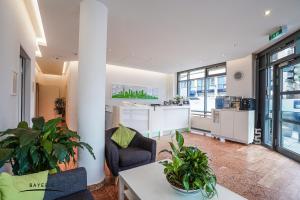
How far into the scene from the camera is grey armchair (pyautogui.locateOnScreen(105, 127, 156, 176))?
2346 millimetres

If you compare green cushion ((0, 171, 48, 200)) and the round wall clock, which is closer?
green cushion ((0, 171, 48, 200))

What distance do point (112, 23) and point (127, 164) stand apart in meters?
2.49

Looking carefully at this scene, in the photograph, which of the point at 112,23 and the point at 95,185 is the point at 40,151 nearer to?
the point at 95,185

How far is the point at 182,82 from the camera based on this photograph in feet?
25.3

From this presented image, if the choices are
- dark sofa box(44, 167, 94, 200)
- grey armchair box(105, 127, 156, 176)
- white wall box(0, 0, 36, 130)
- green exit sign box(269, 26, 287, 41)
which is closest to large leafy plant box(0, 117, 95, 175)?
dark sofa box(44, 167, 94, 200)

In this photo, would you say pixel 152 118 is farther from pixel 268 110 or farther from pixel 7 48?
pixel 7 48

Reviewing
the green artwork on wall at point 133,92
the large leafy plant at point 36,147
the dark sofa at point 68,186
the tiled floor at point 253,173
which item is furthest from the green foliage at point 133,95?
the dark sofa at point 68,186

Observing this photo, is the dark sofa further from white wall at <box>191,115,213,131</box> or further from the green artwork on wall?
white wall at <box>191,115,213,131</box>

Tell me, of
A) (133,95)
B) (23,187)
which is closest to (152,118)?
(133,95)

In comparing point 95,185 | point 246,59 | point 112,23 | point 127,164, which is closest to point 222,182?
point 127,164

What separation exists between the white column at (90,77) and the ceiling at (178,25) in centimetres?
32

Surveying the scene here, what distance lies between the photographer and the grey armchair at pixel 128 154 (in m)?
2.35

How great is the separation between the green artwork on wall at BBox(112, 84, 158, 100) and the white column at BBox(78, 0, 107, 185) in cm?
416

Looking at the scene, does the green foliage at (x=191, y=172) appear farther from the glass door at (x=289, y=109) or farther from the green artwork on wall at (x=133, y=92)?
the green artwork on wall at (x=133, y=92)
